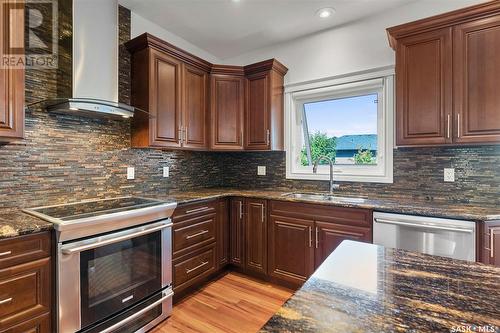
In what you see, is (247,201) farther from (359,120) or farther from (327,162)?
(359,120)

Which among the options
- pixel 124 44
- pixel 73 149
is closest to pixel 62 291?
pixel 73 149

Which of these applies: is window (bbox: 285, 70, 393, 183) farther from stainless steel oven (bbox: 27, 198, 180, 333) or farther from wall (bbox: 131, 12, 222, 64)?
stainless steel oven (bbox: 27, 198, 180, 333)

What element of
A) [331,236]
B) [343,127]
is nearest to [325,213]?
[331,236]

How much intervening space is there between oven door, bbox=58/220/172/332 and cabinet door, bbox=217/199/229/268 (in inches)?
27.9

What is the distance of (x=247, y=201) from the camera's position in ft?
9.07

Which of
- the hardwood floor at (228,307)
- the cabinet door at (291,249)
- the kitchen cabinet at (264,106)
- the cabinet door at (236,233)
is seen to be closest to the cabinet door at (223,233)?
the cabinet door at (236,233)

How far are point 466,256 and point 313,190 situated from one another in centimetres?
144

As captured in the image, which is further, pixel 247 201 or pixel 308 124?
pixel 308 124

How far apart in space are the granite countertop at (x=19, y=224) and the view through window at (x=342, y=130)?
253 cm

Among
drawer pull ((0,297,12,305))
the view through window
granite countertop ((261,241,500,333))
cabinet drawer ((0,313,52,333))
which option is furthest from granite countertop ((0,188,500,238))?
granite countertop ((261,241,500,333))

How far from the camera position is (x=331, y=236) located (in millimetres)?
2275

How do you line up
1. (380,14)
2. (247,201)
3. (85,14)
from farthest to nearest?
(247,201), (380,14), (85,14)

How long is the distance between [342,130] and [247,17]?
1594mm

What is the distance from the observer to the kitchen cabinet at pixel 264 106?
296 centimetres
